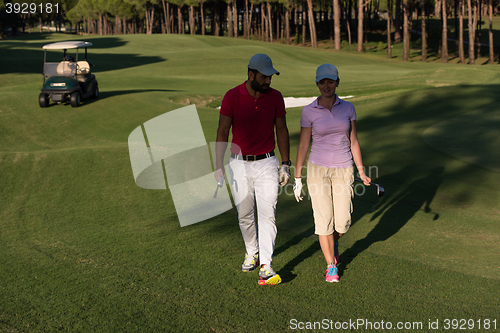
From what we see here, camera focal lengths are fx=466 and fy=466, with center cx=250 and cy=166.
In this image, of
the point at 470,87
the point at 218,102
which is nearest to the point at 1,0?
the point at 218,102

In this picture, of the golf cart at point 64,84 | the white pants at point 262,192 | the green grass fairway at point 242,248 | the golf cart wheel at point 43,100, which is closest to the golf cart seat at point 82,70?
the golf cart at point 64,84

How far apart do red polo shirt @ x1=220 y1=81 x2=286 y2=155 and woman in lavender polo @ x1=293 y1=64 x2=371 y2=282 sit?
395mm

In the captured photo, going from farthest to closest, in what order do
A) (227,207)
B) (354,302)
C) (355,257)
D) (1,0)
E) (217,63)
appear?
1. (1,0)
2. (217,63)
3. (227,207)
4. (355,257)
5. (354,302)

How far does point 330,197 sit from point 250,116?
1.25 metres

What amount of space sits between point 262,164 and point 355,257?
5.56 feet

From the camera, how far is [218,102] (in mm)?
21859

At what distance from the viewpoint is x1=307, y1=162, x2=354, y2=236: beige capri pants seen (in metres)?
5.06

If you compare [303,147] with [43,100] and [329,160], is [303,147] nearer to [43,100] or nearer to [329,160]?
[329,160]

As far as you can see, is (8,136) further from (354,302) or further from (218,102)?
(354,302)

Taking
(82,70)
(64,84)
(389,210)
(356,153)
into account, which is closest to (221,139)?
(356,153)

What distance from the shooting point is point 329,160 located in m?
5.07

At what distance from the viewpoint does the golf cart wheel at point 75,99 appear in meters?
18.2

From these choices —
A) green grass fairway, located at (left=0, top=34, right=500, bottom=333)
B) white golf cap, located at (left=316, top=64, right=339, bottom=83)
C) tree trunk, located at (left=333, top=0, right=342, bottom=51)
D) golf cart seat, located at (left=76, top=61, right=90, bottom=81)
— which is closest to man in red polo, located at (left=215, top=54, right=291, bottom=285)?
white golf cap, located at (left=316, top=64, right=339, bottom=83)

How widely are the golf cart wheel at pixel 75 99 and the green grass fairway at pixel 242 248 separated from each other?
3.87 metres
